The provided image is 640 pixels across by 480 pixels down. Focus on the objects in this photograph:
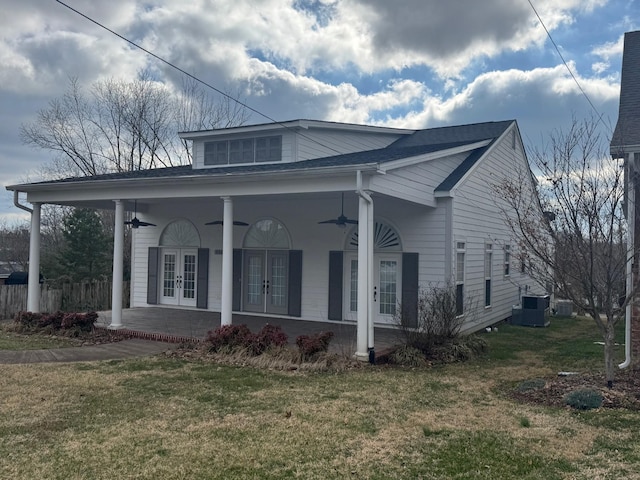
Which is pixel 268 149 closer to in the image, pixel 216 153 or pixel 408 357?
pixel 216 153

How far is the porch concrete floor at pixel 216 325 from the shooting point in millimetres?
10703

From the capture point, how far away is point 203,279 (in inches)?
617

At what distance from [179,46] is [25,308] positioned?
8.61 metres

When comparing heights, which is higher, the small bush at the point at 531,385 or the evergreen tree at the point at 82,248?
the evergreen tree at the point at 82,248

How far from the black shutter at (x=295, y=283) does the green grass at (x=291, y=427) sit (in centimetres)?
548

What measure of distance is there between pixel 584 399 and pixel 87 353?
8.34 m

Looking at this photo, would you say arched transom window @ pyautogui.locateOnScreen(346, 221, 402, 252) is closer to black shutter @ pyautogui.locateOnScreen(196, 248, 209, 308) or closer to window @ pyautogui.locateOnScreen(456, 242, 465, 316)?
window @ pyautogui.locateOnScreen(456, 242, 465, 316)

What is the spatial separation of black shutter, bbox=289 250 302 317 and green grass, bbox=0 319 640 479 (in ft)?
18.0

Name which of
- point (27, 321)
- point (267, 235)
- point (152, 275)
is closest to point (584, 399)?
point (267, 235)

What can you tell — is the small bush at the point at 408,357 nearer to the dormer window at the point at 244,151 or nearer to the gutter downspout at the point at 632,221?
the gutter downspout at the point at 632,221

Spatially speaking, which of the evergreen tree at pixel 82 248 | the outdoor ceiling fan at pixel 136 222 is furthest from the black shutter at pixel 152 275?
the evergreen tree at pixel 82 248

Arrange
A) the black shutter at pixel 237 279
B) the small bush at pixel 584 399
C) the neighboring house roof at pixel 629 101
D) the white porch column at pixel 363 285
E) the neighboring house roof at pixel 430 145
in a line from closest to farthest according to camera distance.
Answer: the small bush at pixel 584 399 → the neighboring house roof at pixel 629 101 → the white porch column at pixel 363 285 → the neighboring house roof at pixel 430 145 → the black shutter at pixel 237 279

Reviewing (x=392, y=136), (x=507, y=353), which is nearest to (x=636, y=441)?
(x=507, y=353)

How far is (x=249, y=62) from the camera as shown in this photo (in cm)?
2158
